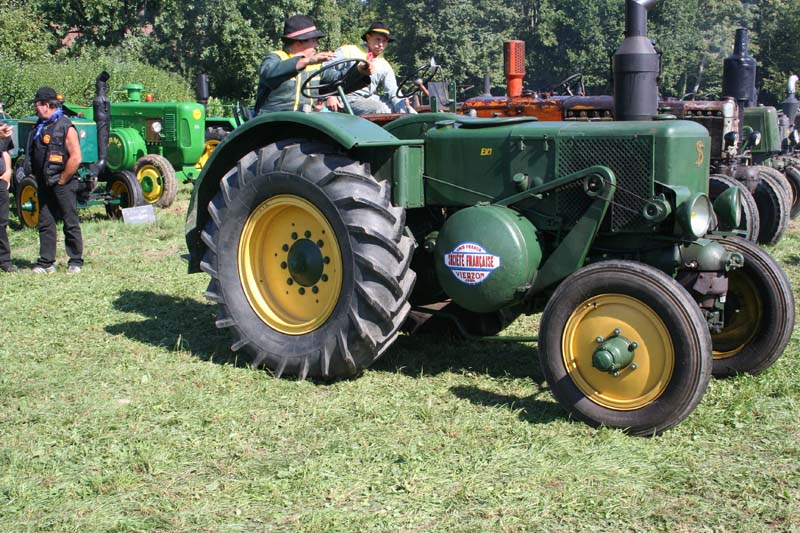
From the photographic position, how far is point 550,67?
54.7 m

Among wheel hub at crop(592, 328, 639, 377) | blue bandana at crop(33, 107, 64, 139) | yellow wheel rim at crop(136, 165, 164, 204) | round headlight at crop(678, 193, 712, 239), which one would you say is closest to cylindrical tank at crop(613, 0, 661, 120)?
round headlight at crop(678, 193, 712, 239)

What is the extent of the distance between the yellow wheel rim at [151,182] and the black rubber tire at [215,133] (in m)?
2.46

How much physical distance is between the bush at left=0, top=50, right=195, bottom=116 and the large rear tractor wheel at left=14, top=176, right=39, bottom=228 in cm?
619

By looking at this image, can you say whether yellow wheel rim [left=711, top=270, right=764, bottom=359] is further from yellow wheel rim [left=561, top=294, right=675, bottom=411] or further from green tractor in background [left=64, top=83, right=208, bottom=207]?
green tractor in background [left=64, top=83, right=208, bottom=207]

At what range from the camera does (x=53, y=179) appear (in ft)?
27.4

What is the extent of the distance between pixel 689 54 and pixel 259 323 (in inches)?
2052

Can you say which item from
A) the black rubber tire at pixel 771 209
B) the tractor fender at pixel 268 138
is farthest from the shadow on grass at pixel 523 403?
the black rubber tire at pixel 771 209

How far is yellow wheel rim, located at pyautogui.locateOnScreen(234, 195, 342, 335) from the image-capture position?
16.7ft

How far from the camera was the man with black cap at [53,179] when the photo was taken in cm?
837

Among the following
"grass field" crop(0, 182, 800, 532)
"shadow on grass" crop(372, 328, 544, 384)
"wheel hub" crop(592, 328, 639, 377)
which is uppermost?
"wheel hub" crop(592, 328, 639, 377)

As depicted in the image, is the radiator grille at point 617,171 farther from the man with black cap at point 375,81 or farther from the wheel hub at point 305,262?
the man with black cap at point 375,81

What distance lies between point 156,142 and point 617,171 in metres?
11.0

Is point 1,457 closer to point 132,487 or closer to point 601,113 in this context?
point 132,487

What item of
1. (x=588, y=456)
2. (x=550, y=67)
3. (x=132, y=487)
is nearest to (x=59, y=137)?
(x=132, y=487)
